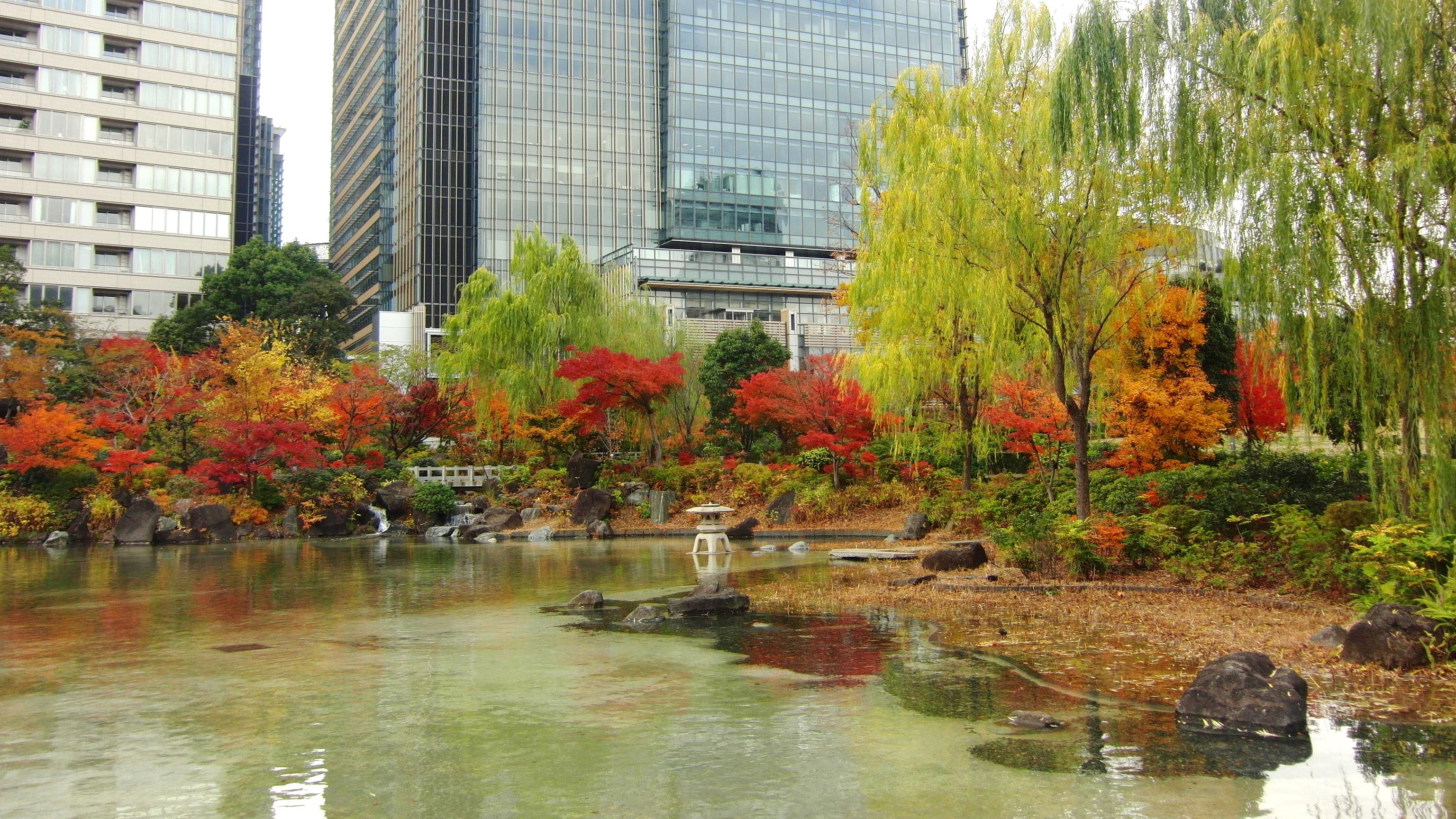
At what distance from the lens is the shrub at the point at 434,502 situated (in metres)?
29.2

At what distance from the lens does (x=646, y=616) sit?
10461mm

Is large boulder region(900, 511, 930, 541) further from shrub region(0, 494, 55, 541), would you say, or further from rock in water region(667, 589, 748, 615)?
shrub region(0, 494, 55, 541)

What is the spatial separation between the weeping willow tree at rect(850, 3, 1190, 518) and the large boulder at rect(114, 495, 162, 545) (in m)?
21.0

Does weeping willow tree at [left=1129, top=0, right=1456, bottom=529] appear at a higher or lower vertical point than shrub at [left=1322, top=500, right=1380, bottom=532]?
higher

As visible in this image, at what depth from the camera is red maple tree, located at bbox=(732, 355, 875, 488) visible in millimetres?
25250

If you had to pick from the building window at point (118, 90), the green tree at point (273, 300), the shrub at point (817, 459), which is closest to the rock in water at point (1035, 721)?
the shrub at point (817, 459)

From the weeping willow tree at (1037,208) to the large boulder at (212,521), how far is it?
20.6 m

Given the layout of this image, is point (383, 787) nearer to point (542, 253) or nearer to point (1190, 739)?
point (1190, 739)

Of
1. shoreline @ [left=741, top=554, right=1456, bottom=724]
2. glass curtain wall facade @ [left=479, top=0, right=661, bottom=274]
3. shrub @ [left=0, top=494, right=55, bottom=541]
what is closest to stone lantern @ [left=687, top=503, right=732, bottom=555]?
shoreline @ [left=741, top=554, right=1456, bottom=724]

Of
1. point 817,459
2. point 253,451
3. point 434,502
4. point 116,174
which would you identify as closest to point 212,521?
point 253,451

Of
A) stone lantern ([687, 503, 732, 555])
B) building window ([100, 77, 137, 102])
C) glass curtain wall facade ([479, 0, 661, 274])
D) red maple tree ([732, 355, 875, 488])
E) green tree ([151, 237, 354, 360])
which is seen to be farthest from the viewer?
glass curtain wall facade ([479, 0, 661, 274])

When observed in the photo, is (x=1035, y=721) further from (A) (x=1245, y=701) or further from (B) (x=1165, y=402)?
(B) (x=1165, y=402)

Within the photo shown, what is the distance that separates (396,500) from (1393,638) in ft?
89.0

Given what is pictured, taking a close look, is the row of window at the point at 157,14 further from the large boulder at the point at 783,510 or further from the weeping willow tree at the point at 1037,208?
the weeping willow tree at the point at 1037,208
